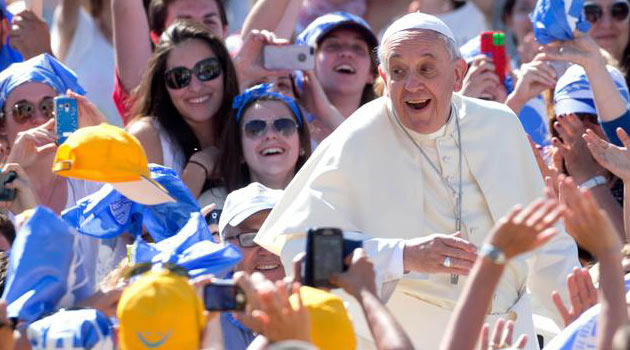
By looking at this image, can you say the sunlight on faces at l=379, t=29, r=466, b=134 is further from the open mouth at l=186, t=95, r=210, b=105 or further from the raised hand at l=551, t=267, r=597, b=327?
the open mouth at l=186, t=95, r=210, b=105

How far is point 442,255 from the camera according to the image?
528 centimetres

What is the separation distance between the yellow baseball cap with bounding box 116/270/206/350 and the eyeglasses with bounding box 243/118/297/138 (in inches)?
117

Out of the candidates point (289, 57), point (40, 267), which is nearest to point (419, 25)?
point (289, 57)

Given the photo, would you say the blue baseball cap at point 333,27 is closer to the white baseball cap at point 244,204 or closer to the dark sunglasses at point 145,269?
the white baseball cap at point 244,204

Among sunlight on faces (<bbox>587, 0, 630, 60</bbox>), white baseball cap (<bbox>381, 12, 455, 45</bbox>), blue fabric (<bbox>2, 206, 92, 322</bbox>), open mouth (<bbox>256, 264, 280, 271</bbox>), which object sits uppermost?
sunlight on faces (<bbox>587, 0, 630, 60</bbox>)

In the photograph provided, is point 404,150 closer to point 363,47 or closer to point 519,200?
point 519,200

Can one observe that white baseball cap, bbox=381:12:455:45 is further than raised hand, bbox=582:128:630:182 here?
No

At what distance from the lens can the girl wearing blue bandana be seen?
6.98 m

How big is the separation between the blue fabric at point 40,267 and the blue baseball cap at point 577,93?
3324 millimetres

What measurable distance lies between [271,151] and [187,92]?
1.86ft

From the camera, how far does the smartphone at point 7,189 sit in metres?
6.29

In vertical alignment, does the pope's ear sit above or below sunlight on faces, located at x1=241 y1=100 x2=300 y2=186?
above

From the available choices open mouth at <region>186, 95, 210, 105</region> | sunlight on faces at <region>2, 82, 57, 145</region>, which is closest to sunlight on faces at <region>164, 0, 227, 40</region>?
open mouth at <region>186, 95, 210, 105</region>

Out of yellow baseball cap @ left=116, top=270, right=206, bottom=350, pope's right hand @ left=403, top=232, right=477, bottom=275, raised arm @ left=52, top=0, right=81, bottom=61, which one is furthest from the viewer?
raised arm @ left=52, top=0, right=81, bottom=61
